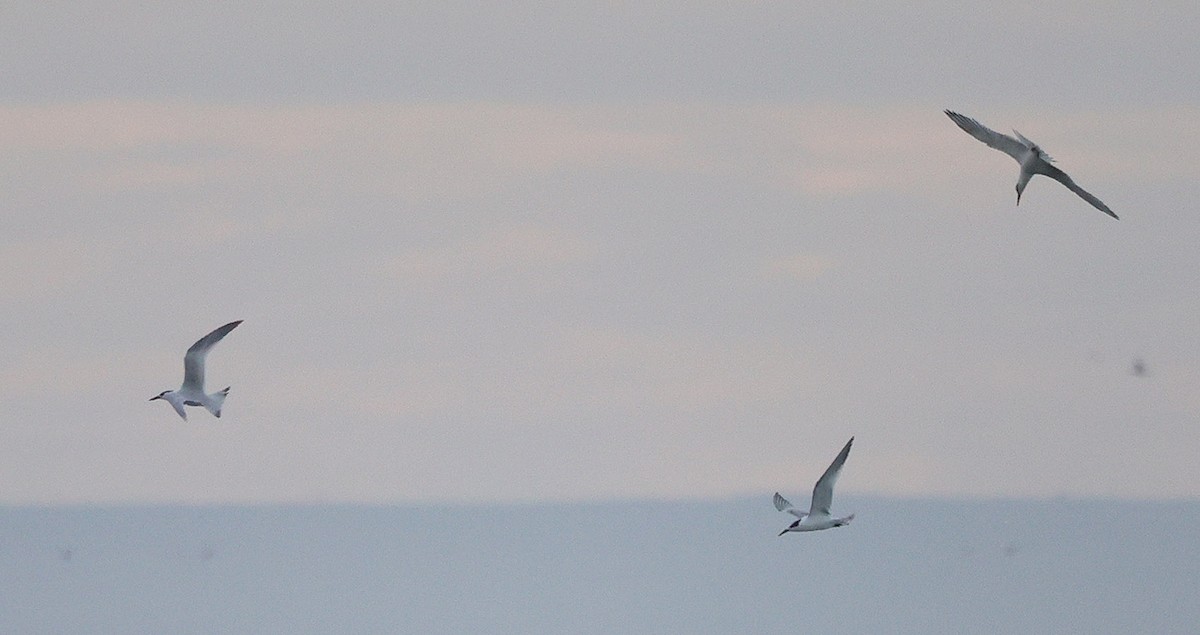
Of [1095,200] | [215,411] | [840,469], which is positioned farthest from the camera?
[215,411]

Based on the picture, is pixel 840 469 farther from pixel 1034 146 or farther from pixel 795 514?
pixel 1034 146

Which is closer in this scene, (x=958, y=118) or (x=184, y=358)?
(x=958, y=118)

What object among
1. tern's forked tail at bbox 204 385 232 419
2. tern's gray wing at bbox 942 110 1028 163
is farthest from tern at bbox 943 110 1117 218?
tern's forked tail at bbox 204 385 232 419

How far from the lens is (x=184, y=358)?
67688 mm

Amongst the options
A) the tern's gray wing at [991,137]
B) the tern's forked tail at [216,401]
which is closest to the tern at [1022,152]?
the tern's gray wing at [991,137]

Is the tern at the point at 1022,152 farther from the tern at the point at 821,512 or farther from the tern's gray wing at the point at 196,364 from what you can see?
the tern's gray wing at the point at 196,364

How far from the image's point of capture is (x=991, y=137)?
5703 centimetres

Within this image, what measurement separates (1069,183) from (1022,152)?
1.37 metres

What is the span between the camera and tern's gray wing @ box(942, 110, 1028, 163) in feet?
182

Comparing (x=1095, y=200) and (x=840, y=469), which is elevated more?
(x=1095, y=200)

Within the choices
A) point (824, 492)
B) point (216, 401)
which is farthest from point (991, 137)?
point (216, 401)

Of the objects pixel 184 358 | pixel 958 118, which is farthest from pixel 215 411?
pixel 958 118

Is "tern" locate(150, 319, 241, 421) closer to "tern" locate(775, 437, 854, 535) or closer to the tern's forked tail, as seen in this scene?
the tern's forked tail

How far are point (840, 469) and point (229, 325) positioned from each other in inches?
488
